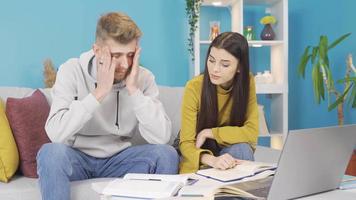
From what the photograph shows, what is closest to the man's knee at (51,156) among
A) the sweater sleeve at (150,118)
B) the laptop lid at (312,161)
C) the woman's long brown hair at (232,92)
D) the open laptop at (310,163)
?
the sweater sleeve at (150,118)

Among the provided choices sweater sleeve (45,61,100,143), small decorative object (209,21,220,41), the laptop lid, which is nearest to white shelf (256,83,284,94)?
small decorative object (209,21,220,41)

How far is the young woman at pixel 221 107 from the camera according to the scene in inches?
69.7

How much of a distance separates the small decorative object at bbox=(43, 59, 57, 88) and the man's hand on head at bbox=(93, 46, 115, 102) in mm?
1195

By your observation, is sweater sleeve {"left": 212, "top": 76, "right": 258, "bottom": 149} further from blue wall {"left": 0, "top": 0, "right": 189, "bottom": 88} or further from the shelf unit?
blue wall {"left": 0, "top": 0, "right": 189, "bottom": 88}

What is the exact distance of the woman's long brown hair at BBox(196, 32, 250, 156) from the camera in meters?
1.82

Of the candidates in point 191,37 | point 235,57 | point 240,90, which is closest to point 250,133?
point 240,90

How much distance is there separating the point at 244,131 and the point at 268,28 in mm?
1750

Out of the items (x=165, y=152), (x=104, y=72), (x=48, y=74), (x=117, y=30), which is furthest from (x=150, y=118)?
(x=48, y=74)

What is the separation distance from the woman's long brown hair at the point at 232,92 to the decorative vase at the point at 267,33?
1.56 metres

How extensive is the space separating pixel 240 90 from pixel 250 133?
0.19 m

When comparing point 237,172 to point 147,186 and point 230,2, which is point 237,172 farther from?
point 230,2

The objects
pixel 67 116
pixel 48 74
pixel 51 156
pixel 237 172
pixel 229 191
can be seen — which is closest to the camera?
pixel 229 191

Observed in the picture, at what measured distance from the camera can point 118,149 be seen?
5.95 feet

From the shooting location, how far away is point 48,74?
284cm
